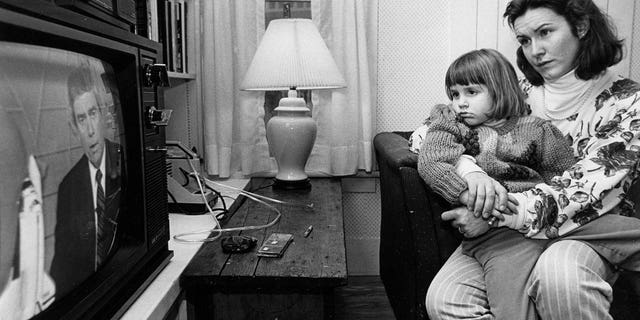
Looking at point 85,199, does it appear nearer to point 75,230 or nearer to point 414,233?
point 75,230

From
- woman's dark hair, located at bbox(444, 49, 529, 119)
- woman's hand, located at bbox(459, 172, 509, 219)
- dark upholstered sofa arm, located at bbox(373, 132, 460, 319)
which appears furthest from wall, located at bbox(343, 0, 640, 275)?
woman's hand, located at bbox(459, 172, 509, 219)


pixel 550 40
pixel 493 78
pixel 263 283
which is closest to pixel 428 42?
pixel 550 40

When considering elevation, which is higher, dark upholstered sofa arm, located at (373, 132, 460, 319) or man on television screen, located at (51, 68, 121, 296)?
man on television screen, located at (51, 68, 121, 296)

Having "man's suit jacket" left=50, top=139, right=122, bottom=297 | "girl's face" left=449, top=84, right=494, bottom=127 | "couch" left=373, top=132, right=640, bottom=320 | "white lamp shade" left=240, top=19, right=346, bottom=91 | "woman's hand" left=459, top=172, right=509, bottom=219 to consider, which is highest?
"white lamp shade" left=240, top=19, right=346, bottom=91

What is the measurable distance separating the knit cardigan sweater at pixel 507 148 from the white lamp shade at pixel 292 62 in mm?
513

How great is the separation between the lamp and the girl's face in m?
0.51

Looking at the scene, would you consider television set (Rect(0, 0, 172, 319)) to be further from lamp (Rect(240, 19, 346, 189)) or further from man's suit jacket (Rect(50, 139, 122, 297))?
lamp (Rect(240, 19, 346, 189))

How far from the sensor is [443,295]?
1197 millimetres

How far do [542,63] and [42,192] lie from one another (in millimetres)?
1437

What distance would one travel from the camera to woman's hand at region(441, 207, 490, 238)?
1204 millimetres

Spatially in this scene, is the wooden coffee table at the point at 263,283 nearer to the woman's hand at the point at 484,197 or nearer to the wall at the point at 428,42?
the woman's hand at the point at 484,197

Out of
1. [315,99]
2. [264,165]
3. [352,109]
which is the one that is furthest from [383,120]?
[264,165]

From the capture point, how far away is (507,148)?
1.35 m

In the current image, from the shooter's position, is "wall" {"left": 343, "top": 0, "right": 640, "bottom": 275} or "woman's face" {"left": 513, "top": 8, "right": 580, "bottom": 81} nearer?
"woman's face" {"left": 513, "top": 8, "right": 580, "bottom": 81}
